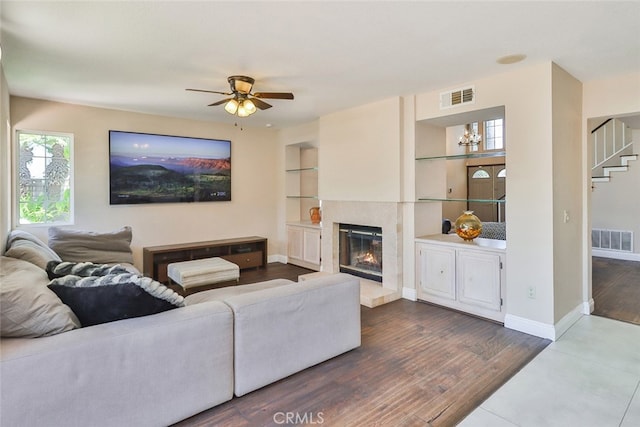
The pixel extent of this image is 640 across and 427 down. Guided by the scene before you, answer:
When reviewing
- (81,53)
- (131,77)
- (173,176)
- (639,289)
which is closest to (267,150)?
(173,176)

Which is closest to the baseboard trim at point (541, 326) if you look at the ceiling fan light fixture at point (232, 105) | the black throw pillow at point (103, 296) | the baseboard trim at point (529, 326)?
the baseboard trim at point (529, 326)

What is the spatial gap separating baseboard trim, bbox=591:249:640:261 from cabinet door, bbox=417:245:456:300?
4651 millimetres

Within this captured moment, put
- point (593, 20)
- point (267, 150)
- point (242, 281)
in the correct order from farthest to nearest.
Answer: point (267, 150) < point (242, 281) < point (593, 20)

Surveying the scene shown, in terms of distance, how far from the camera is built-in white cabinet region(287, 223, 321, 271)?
19.2ft

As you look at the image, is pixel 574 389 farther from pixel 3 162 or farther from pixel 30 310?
pixel 3 162

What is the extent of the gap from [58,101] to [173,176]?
1.71 meters

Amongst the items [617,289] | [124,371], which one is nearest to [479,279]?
[617,289]

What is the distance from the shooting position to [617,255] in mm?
6645

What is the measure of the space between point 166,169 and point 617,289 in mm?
6776

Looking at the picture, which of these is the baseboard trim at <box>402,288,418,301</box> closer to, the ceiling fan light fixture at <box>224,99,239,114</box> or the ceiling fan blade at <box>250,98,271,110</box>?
the ceiling fan blade at <box>250,98,271,110</box>

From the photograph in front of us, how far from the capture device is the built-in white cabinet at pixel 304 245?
5844 mm

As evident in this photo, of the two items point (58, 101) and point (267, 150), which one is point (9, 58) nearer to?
point (58, 101)

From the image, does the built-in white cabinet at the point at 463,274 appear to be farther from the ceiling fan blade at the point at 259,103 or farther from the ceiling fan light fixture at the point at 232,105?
the ceiling fan light fixture at the point at 232,105

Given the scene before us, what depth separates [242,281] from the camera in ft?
17.0
